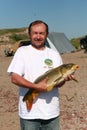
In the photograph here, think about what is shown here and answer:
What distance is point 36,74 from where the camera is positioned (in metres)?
3.98

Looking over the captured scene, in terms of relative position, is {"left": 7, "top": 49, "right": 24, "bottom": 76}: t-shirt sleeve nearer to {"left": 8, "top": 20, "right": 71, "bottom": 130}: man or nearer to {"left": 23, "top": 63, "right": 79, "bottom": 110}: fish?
{"left": 8, "top": 20, "right": 71, "bottom": 130}: man

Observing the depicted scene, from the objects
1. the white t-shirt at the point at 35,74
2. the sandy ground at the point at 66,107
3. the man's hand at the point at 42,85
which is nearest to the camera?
the man's hand at the point at 42,85

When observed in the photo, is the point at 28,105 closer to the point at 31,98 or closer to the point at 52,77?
the point at 31,98

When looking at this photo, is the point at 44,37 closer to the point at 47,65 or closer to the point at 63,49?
the point at 47,65

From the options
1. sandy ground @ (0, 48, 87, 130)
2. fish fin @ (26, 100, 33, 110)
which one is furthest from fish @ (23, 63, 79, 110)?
sandy ground @ (0, 48, 87, 130)

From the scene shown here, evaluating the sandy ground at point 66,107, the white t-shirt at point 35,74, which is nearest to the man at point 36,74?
the white t-shirt at point 35,74

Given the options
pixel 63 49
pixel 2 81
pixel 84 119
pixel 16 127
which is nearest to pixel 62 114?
pixel 84 119

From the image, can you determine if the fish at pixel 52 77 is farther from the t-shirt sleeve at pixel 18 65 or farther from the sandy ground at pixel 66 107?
the sandy ground at pixel 66 107

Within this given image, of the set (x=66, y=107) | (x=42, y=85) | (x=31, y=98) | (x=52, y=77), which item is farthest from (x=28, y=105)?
(x=66, y=107)

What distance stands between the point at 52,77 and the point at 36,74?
210mm

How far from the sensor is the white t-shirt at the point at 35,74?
3949 mm

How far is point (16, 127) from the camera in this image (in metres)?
7.35

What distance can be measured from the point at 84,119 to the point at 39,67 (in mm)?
3912

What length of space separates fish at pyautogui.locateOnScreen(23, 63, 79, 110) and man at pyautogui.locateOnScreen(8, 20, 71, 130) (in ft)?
0.23
